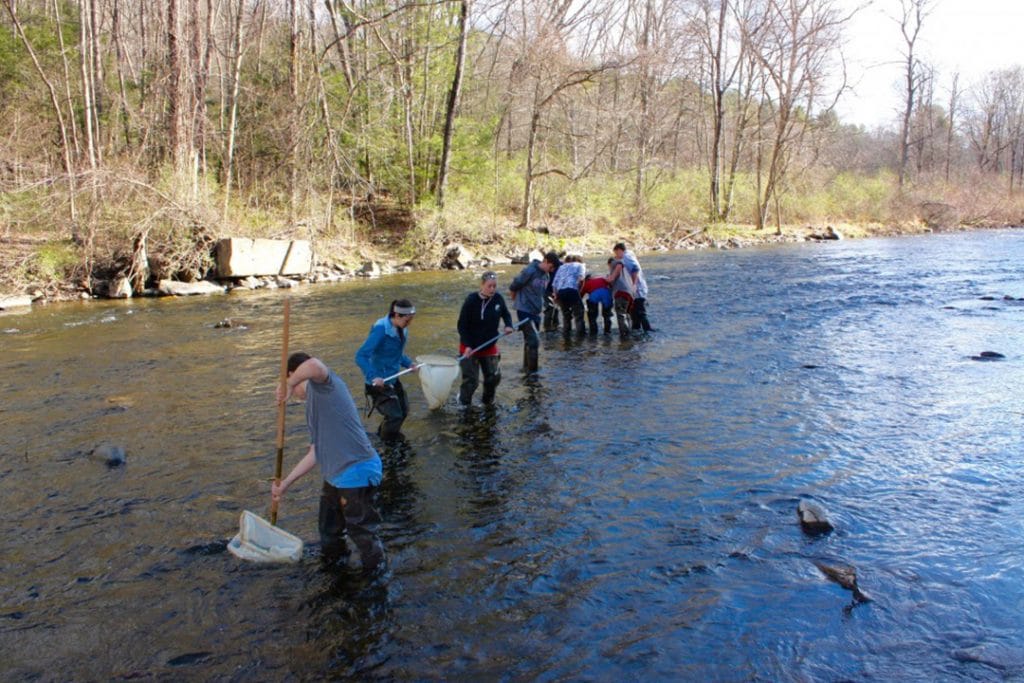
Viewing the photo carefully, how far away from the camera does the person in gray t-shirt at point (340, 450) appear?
4875 millimetres

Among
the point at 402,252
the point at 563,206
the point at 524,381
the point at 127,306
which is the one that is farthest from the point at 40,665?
the point at 563,206

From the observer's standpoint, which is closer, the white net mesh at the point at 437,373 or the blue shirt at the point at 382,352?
the blue shirt at the point at 382,352

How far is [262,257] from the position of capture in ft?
79.6

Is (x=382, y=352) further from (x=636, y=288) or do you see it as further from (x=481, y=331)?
(x=636, y=288)

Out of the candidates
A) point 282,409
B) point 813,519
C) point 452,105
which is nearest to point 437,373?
point 282,409

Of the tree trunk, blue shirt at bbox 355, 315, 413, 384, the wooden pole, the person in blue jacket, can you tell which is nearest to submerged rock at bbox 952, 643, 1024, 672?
the wooden pole

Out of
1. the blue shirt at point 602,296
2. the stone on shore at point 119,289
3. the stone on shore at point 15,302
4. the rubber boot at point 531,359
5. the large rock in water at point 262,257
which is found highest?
the large rock in water at point 262,257

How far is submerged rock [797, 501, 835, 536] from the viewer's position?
5699 millimetres

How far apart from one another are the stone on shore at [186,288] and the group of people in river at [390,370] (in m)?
11.6

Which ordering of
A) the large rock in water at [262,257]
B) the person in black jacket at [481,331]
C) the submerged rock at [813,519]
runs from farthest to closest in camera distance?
the large rock in water at [262,257] < the person in black jacket at [481,331] < the submerged rock at [813,519]

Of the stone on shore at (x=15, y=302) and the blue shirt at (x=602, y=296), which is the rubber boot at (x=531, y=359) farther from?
the stone on shore at (x=15, y=302)

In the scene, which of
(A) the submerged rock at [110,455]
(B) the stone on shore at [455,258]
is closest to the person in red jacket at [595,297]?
(A) the submerged rock at [110,455]

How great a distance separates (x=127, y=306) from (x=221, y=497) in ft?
47.9

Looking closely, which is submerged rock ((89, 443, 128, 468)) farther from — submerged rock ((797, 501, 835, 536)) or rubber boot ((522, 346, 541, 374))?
submerged rock ((797, 501, 835, 536))
